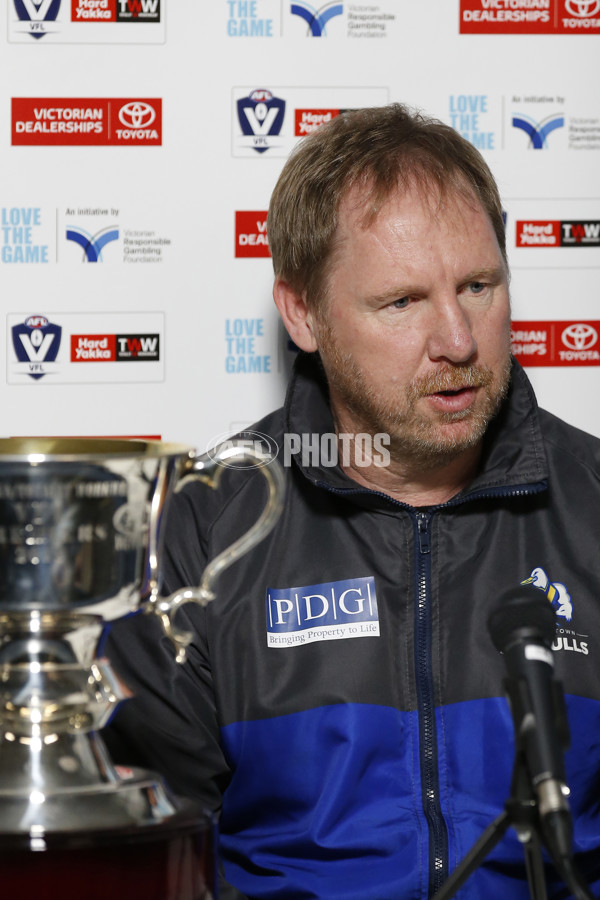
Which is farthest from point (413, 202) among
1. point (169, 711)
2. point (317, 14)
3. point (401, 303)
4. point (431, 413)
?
point (169, 711)

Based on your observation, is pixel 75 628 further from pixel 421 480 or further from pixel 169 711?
pixel 421 480

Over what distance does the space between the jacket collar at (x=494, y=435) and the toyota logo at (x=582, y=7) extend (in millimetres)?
682

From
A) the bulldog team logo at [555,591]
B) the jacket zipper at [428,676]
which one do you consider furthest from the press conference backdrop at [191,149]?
the bulldog team logo at [555,591]

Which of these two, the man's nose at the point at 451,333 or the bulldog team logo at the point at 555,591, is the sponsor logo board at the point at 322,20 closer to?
the man's nose at the point at 451,333

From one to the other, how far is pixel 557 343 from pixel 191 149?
700mm

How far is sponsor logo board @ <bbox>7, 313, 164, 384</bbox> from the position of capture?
1691mm

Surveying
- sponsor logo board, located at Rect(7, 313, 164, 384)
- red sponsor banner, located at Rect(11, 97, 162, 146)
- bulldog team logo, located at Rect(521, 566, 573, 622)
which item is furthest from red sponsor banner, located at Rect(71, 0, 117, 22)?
bulldog team logo, located at Rect(521, 566, 573, 622)

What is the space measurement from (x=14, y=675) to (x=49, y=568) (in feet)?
0.27

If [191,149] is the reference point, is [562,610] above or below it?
below

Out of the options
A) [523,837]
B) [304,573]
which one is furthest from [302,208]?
[523,837]

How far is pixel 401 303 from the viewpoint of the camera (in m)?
1.38

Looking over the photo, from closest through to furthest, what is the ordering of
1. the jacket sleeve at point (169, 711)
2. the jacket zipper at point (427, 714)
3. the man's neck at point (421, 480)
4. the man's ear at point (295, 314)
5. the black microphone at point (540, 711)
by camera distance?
the black microphone at point (540, 711)
the jacket zipper at point (427, 714)
the jacket sleeve at point (169, 711)
the man's neck at point (421, 480)
the man's ear at point (295, 314)

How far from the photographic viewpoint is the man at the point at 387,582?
4.14 feet

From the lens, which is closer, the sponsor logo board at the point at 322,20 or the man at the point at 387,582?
the man at the point at 387,582
